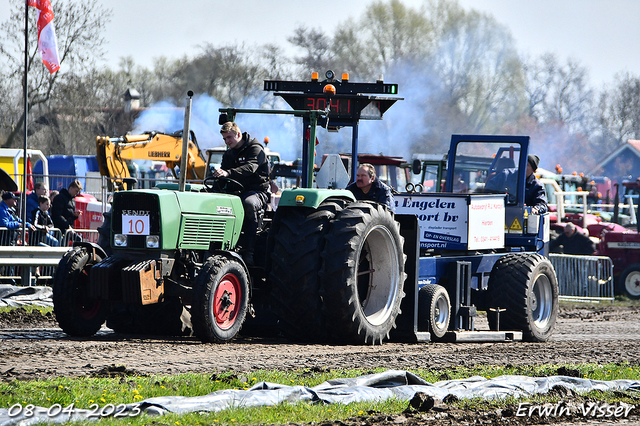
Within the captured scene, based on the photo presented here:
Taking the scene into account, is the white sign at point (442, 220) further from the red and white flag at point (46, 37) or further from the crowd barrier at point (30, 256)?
the red and white flag at point (46, 37)

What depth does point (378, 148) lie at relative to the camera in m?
39.2

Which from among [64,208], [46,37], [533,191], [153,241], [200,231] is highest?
[46,37]

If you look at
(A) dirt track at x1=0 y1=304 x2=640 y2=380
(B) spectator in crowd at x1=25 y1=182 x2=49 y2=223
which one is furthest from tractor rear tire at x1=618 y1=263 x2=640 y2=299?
(B) spectator in crowd at x1=25 y1=182 x2=49 y2=223

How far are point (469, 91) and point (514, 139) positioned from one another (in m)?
32.4

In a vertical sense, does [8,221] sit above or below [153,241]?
above

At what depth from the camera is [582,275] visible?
19.2 metres

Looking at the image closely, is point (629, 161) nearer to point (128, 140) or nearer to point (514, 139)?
point (128, 140)

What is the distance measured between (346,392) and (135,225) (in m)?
3.38

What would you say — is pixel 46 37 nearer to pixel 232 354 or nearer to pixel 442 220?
pixel 442 220

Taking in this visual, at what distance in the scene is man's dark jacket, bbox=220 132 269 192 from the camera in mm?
8797

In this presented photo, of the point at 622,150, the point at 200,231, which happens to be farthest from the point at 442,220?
the point at 622,150

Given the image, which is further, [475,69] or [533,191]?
[475,69]

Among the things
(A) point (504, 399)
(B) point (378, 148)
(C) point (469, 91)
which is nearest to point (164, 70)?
(B) point (378, 148)

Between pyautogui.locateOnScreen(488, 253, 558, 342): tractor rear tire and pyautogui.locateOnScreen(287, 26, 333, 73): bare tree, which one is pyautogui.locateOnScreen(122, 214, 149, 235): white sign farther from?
pyautogui.locateOnScreen(287, 26, 333, 73): bare tree
